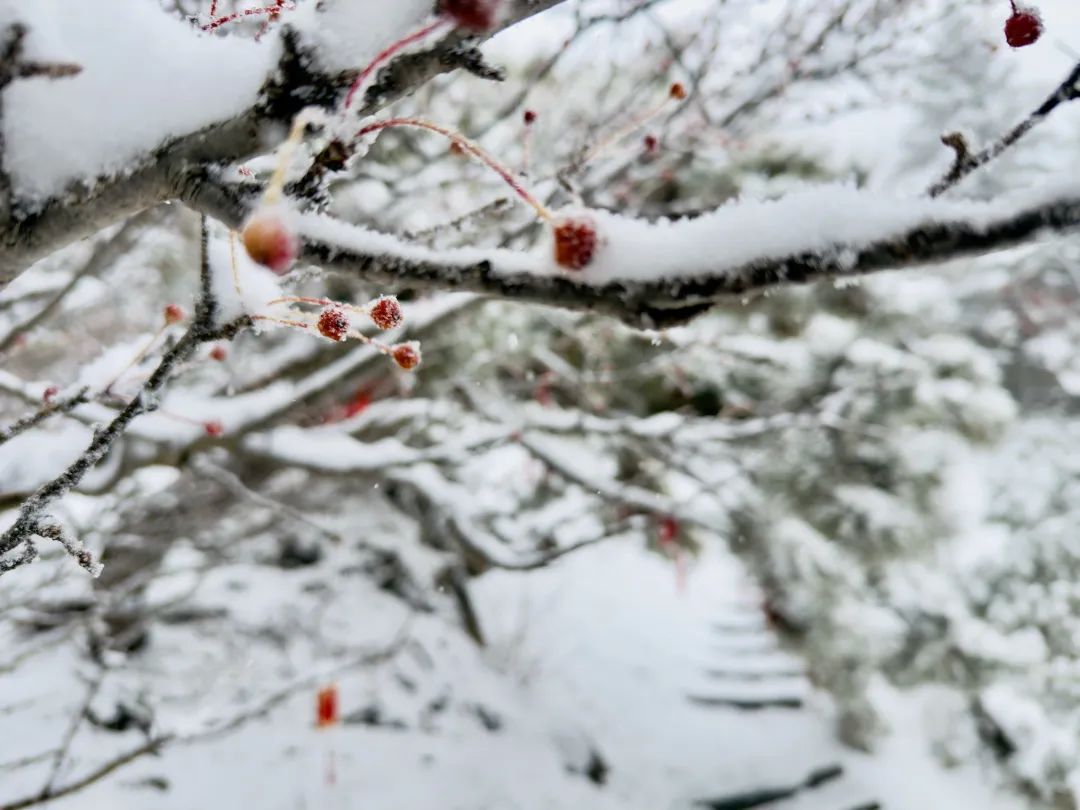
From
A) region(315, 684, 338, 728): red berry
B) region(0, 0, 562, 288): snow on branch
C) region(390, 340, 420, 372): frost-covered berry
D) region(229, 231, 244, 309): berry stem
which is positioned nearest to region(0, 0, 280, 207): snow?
region(0, 0, 562, 288): snow on branch

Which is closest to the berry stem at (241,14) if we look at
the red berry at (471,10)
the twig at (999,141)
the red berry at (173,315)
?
the red berry at (173,315)

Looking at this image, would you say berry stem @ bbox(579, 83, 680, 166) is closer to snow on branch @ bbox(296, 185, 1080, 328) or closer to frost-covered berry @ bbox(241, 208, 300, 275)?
snow on branch @ bbox(296, 185, 1080, 328)

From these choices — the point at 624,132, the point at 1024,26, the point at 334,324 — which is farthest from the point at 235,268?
the point at 1024,26

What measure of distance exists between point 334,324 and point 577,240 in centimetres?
35

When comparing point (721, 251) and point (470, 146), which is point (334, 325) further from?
point (721, 251)

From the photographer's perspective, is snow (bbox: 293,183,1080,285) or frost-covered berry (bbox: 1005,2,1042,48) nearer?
snow (bbox: 293,183,1080,285)

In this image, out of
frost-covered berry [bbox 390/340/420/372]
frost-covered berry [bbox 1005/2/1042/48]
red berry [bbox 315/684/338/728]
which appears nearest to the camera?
frost-covered berry [bbox 1005/2/1042/48]

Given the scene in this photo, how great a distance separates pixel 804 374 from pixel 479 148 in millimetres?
5423

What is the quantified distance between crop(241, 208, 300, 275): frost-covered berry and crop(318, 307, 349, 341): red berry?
274 mm

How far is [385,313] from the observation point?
87 cm

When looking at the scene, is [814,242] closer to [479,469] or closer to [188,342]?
[188,342]

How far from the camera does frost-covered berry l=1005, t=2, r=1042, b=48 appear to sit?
796 millimetres

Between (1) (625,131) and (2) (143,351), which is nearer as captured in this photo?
(1) (625,131)

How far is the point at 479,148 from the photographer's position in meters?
0.69
